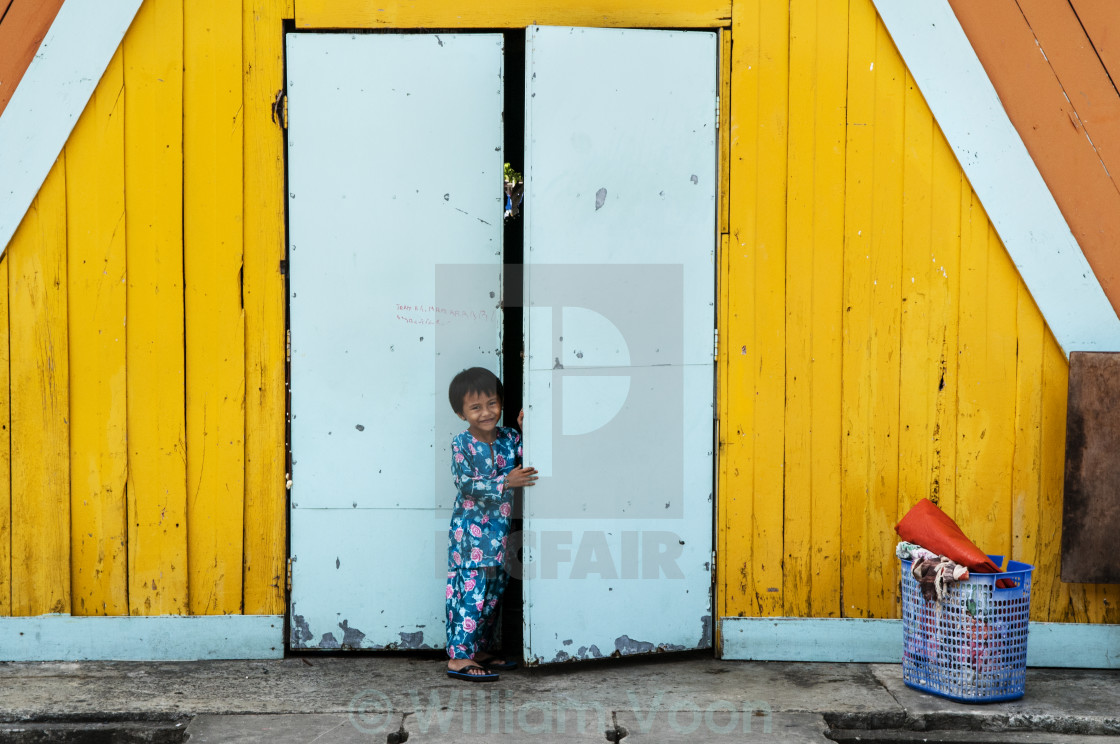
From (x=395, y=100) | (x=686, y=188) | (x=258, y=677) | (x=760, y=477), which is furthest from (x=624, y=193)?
(x=258, y=677)

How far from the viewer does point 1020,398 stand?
14.4ft

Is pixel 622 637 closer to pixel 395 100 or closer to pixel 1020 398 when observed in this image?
pixel 1020 398

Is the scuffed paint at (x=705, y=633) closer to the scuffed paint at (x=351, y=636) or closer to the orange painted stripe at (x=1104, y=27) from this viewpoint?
the scuffed paint at (x=351, y=636)

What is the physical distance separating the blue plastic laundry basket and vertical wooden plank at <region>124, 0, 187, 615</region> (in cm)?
315

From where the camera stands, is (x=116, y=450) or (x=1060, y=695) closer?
(x=1060, y=695)

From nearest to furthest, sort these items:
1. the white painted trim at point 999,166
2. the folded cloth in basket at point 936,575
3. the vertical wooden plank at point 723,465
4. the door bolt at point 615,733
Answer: the door bolt at point 615,733, the folded cloth in basket at point 936,575, the white painted trim at point 999,166, the vertical wooden plank at point 723,465

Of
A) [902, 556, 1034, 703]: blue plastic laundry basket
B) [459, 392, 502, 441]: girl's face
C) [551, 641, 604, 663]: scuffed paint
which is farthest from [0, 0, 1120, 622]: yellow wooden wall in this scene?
[459, 392, 502, 441]: girl's face

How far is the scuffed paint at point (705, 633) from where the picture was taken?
175 inches

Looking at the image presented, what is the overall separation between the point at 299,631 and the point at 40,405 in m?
1.49

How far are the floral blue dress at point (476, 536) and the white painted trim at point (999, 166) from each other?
2336mm

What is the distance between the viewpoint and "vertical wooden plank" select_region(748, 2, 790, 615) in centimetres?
436

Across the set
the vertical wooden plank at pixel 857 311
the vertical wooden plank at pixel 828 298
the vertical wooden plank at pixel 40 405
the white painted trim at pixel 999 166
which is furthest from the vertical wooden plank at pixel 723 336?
the vertical wooden plank at pixel 40 405

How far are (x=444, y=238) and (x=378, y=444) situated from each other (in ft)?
3.14

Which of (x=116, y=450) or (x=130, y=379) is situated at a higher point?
(x=130, y=379)
